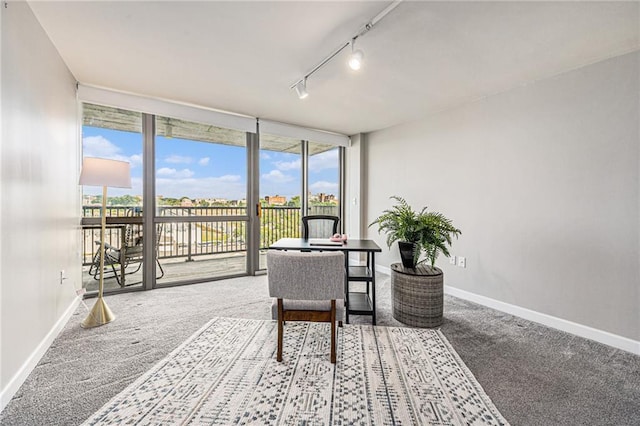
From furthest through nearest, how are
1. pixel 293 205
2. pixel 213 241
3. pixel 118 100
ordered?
1. pixel 293 205
2. pixel 213 241
3. pixel 118 100

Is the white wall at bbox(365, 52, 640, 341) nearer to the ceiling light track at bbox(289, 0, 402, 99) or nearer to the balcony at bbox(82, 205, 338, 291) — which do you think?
the ceiling light track at bbox(289, 0, 402, 99)

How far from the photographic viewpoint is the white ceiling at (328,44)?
1807 millimetres

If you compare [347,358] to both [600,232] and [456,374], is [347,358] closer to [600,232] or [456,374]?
[456,374]

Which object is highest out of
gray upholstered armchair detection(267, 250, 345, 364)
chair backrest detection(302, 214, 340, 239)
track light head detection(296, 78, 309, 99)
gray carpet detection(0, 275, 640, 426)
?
track light head detection(296, 78, 309, 99)

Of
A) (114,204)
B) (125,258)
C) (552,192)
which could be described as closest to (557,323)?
(552,192)

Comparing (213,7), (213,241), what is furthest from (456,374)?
(213,241)

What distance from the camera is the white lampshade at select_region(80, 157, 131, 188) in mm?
2383

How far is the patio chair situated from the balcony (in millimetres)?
10

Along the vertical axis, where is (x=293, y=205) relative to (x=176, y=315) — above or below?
above

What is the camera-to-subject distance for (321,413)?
1.45 meters

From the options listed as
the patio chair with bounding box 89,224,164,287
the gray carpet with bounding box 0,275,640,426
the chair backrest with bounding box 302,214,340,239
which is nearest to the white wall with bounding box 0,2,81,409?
the gray carpet with bounding box 0,275,640,426

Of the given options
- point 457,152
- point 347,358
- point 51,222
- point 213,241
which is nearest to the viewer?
point 347,358

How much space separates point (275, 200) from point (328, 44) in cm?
272

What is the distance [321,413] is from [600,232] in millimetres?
2686
